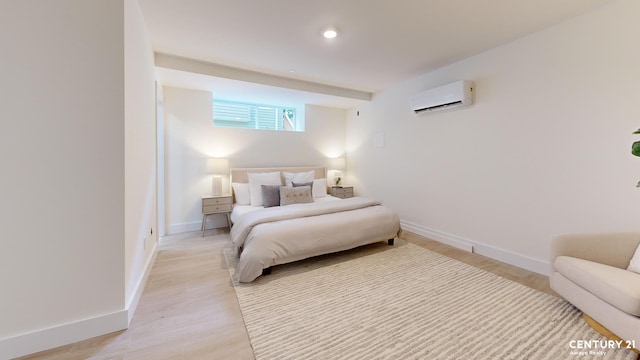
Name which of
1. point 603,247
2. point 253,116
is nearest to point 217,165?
point 253,116

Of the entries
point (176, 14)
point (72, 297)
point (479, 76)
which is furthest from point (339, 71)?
point (72, 297)

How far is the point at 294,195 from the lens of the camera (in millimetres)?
3705

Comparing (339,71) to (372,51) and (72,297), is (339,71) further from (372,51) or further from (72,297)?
(72,297)

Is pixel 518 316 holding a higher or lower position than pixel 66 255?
lower

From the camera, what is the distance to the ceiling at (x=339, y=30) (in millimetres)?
2027

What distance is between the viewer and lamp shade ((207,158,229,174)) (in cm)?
400

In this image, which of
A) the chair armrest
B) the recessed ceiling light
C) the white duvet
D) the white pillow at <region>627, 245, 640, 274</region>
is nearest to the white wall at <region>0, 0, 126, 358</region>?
the white duvet

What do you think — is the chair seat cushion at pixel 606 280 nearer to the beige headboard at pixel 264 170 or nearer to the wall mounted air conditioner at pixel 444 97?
the wall mounted air conditioner at pixel 444 97

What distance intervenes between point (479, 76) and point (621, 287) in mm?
2502

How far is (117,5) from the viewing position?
5.22ft

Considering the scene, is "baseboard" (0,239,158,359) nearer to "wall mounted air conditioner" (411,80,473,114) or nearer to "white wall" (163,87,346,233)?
"white wall" (163,87,346,233)

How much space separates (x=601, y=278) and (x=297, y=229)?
2291 millimetres

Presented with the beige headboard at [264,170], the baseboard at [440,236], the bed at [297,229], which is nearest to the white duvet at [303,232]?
the bed at [297,229]

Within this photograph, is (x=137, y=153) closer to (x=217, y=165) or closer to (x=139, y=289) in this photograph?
(x=139, y=289)
